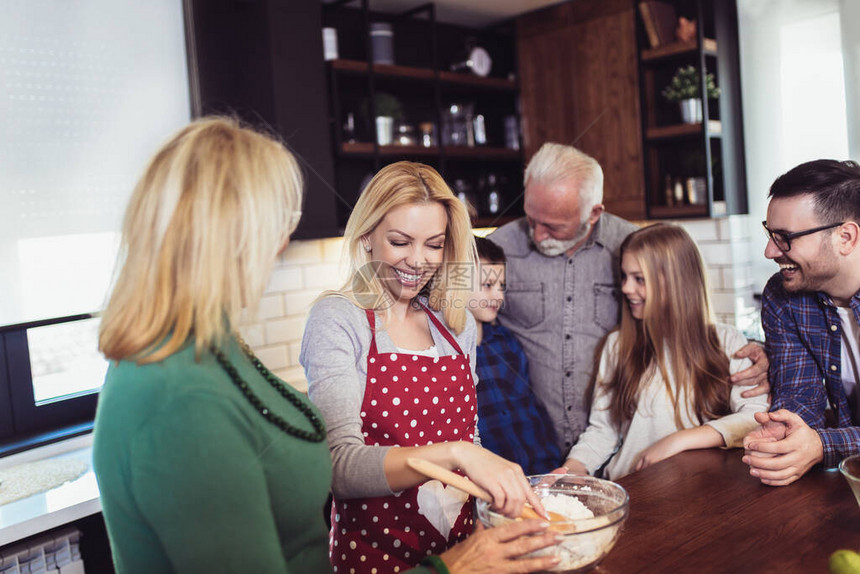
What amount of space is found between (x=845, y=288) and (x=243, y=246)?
1.56m

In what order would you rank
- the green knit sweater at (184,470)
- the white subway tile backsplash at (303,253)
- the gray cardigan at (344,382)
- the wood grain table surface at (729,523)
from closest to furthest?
1. the green knit sweater at (184,470)
2. the wood grain table surface at (729,523)
3. the gray cardigan at (344,382)
4. the white subway tile backsplash at (303,253)

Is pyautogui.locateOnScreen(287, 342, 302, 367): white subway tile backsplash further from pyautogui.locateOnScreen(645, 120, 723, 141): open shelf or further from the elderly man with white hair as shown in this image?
pyautogui.locateOnScreen(645, 120, 723, 141): open shelf

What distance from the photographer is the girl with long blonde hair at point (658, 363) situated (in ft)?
6.69

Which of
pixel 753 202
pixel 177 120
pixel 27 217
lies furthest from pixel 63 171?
pixel 753 202

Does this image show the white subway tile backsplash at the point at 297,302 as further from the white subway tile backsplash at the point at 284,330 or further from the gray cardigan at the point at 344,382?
the gray cardigan at the point at 344,382

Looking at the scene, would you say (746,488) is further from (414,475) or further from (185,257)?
(185,257)

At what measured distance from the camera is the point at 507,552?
3.40ft

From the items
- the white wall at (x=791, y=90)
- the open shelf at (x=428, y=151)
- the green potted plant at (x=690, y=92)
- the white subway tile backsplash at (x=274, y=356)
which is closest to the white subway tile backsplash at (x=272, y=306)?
the white subway tile backsplash at (x=274, y=356)

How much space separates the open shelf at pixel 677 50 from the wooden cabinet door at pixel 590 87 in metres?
0.09

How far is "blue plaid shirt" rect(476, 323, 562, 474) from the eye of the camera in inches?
87.2

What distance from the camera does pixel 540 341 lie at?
8.03ft

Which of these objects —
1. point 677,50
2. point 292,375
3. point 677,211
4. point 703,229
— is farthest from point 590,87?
point 292,375

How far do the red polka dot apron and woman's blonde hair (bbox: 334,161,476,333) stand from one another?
70 millimetres

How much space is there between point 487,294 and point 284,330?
45.6 inches
